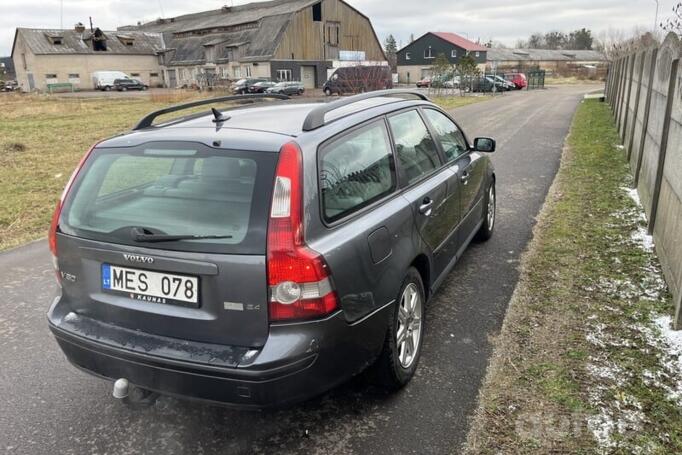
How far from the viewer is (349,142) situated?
2977 mm

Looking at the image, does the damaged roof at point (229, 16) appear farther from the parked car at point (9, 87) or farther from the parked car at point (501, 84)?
the parked car at point (501, 84)

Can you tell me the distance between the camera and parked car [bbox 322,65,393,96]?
32.8 metres

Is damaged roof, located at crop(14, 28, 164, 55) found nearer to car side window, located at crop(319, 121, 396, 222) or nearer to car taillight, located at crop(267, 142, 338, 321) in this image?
car side window, located at crop(319, 121, 396, 222)

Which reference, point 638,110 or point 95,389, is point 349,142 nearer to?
point 95,389

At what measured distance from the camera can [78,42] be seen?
5984 cm

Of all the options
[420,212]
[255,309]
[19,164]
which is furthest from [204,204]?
[19,164]

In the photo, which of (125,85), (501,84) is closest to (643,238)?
(501,84)

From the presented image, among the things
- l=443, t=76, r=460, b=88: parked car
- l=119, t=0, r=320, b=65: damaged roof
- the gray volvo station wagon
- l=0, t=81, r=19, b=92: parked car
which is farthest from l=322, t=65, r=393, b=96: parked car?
l=0, t=81, r=19, b=92: parked car

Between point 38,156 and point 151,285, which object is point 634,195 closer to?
point 151,285

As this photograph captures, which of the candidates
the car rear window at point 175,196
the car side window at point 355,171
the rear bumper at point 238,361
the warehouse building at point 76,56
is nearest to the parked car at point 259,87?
the warehouse building at point 76,56

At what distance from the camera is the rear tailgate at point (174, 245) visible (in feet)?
7.80

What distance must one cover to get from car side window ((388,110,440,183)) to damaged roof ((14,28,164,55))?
213 feet

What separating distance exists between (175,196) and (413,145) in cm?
181

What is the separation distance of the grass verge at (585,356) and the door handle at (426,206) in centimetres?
104
